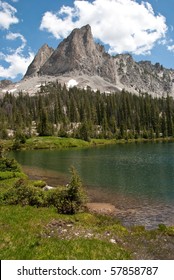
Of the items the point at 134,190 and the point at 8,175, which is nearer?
the point at 134,190

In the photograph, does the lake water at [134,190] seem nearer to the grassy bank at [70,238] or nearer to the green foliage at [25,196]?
the grassy bank at [70,238]

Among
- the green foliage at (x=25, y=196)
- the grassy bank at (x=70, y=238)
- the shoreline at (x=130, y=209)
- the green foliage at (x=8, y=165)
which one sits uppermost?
the green foliage at (x=8, y=165)

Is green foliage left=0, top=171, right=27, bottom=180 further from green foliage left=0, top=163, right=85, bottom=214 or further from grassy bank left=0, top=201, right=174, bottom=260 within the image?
grassy bank left=0, top=201, right=174, bottom=260

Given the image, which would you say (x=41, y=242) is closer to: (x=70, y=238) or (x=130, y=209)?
(x=70, y=238)

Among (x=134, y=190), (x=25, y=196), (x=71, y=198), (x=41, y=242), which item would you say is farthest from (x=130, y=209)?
(x=41, y=242)

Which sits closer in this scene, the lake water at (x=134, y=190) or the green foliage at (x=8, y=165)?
the lake water at (x=134, y=190)

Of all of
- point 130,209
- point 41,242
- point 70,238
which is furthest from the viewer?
point 130,209

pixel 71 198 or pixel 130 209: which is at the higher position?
pixel 71 198

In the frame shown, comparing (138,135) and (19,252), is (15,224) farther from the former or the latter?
(138,135)

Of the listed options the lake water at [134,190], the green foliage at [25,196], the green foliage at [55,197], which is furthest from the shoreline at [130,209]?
the green foliage at [25,196]
